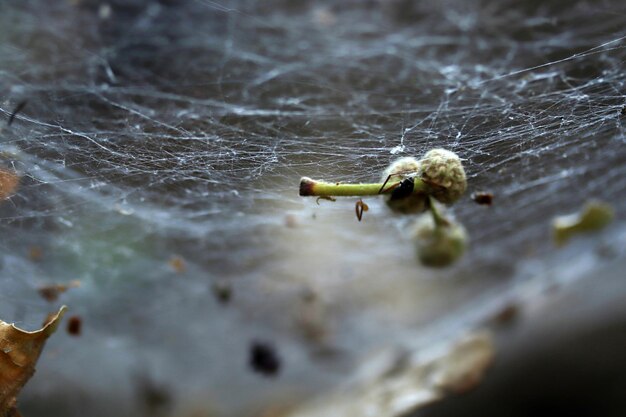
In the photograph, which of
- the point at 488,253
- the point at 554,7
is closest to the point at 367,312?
the point at 488,253

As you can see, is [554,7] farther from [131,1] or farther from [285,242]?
[131,1]

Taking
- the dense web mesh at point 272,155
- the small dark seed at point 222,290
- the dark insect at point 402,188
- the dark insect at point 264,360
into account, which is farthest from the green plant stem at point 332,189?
the dark insect at point 264,360

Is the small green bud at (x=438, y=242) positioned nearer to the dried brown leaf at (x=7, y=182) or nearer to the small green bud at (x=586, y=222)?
the small green bud at (x=586, y=222)

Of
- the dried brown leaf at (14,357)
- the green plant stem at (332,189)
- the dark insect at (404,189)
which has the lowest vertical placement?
the dried brown leaf at (14,357)

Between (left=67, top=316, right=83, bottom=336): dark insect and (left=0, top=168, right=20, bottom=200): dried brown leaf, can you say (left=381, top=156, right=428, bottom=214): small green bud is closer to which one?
(left=0, top=168, right=20, bottom=200): dried brown leaf

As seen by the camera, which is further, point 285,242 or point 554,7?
point 554,7

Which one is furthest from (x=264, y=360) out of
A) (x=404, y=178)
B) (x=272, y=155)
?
(x=404, y=178)
